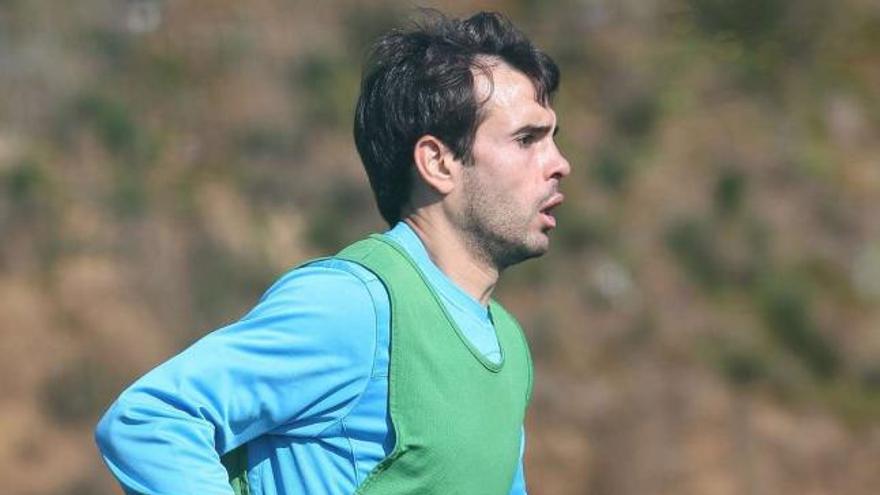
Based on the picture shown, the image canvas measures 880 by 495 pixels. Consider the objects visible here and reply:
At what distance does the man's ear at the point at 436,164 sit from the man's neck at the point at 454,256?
6cm

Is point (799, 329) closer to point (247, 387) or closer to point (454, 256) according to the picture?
point (454, 256)

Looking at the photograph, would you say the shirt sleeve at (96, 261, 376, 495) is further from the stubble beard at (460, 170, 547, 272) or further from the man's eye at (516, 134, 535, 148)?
the man's eye at (516, 134, 535, 148)

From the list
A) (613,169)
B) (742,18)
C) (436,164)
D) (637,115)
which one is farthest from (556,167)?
(637,115)

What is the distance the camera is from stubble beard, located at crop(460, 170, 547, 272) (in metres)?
2.72

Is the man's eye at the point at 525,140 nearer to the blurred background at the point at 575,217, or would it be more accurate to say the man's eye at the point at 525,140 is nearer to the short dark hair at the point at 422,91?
the short dark hair at the point at 422,91

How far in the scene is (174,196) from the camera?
11.9 metres

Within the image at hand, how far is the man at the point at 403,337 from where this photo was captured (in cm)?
238

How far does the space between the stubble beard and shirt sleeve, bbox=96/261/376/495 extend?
0.30 metres

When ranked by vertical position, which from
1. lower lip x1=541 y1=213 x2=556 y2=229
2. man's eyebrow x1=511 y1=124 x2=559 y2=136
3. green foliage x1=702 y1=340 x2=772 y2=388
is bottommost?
green foliage x1=702 y1=340 x2=772 y2=388

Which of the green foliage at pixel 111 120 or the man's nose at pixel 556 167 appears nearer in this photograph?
the man's nose at pixel 556 167

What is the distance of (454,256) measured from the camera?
2.74 meters

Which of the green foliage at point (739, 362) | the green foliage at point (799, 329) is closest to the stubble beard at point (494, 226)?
the green foliage at point (739, 362)

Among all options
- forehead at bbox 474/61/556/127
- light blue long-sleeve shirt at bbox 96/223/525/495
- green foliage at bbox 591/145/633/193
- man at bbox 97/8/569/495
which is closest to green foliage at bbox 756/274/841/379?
green foliage at bbox 591/145/633/193

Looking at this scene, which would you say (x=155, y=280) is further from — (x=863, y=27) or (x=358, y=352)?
(x=358, y=352)
